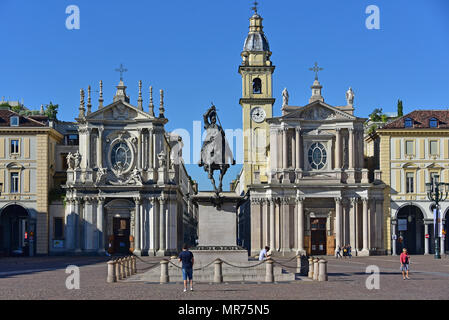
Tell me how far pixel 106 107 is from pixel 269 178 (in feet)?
62.4

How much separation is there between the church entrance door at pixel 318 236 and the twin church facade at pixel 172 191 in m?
0.11

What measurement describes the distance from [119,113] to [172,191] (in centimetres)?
1021

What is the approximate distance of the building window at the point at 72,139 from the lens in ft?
313

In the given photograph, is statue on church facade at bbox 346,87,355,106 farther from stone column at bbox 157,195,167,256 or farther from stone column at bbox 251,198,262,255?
stone column at bbox 157,195,167,256

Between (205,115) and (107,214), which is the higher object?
(205,115)

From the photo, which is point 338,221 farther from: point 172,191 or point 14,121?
point 14,121

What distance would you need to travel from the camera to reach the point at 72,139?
315ft

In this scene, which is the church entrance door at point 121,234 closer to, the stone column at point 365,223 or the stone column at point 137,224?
the stone column at point 137,224

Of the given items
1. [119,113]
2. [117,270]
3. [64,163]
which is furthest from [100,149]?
[117,270]

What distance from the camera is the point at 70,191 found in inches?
3369

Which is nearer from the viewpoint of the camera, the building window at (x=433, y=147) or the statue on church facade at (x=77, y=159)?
the statue on church facade at (x=77, y=159)

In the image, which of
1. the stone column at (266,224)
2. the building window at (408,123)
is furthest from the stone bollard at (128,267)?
the building window at (408,123)
